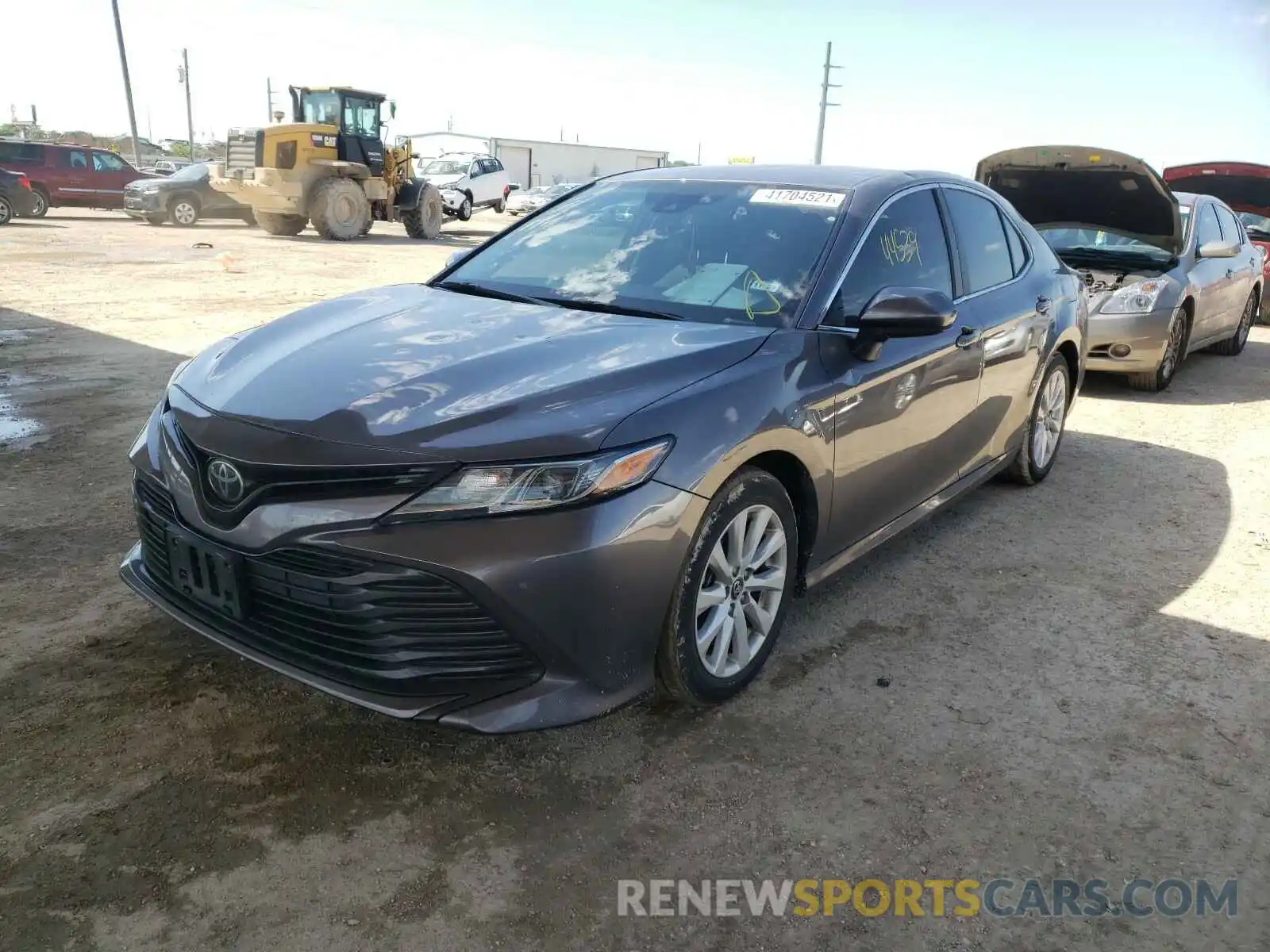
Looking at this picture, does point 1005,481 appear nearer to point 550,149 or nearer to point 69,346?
point 69,346

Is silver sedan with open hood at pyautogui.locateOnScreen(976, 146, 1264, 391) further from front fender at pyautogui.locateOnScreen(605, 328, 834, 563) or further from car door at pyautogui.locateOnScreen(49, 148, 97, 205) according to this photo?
car door at pyautogui.locateOnScreen(49, 148, 97, 205)

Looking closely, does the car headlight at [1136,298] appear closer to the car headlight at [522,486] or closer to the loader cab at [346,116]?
the car headlight at [522,486]

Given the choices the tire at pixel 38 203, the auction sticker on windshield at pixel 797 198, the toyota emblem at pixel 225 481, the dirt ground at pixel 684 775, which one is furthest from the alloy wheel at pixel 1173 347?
the tire at pixel 38 203

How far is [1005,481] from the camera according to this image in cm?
528

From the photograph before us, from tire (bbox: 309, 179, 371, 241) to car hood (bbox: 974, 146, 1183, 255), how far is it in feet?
49.7

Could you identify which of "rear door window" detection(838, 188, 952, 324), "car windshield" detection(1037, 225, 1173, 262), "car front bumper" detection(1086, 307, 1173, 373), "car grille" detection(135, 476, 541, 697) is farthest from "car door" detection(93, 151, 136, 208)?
"car grille" detection(135, 476, 541, 697)

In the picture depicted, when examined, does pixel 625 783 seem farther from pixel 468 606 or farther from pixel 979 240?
pixel 979 240

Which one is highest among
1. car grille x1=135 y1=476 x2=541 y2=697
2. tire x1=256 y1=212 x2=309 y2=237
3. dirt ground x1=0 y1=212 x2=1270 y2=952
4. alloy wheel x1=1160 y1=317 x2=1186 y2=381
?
car grille x1=135 y1=476 x2=541 y2=697

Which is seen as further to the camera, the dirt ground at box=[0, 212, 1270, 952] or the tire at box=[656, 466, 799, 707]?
the tire at box=[656, 466, 799, 707]

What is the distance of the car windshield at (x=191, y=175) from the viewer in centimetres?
2305

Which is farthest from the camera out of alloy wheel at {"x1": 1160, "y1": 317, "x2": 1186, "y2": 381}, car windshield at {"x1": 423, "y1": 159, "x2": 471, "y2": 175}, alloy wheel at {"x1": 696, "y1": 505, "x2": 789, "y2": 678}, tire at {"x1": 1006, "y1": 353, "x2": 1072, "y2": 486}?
car windshield at {"x1": 423, "y1": 159, "x2": 471, "y2": 175}

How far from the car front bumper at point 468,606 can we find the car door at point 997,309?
7.10 feet

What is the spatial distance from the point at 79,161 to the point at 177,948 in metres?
26.5

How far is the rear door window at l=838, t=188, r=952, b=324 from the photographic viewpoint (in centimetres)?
330
